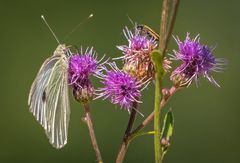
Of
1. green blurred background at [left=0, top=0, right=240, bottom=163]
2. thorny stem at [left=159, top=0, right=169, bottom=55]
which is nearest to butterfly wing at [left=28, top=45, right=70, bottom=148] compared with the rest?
thorny stem at [left=159, top=0, right=169, bottom=55]

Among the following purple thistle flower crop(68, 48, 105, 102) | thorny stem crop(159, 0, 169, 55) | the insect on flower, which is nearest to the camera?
thorny stem crop(159, 0, 169, 55)

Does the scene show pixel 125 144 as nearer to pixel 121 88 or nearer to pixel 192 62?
pixel 121 88

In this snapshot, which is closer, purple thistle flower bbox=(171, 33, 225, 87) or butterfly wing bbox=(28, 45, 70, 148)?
purple thistle flower bbox=(171, 33, 225, 87)

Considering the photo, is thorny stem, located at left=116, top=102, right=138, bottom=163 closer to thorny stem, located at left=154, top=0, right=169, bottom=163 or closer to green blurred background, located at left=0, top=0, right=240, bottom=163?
thorny stem, located at left=154, top=0, right=169, bottom=163

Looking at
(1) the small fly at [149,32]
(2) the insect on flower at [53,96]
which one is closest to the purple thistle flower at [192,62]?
(1) the small fly at [149,32]

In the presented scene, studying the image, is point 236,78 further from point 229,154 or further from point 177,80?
point 177,80

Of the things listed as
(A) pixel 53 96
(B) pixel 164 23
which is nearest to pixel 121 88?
(B) pixel 164 23

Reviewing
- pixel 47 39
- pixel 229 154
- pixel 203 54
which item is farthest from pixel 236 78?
pixel 203 54
